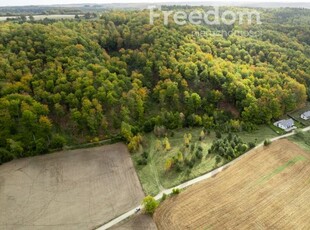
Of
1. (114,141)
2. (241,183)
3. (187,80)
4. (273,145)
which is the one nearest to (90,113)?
(114,141)

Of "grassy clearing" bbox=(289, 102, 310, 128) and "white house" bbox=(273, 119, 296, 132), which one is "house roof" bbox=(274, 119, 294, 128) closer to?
"white house" bbox=(273, 119, 296, 132)

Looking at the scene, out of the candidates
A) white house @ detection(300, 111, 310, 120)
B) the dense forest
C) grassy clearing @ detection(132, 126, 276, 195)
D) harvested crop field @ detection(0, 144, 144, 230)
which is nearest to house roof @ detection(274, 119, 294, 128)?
the dense forest

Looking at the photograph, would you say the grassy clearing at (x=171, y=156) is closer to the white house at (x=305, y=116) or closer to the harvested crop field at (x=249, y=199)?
the harvested crop field at (x=249, y=199)

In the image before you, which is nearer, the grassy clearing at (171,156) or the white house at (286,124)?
the grassy clearing at (171,156)

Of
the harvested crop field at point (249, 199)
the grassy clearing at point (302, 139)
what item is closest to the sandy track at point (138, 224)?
the harvested crop field at point (249, 199)

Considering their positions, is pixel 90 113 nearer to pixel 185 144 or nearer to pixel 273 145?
pixel 185 144

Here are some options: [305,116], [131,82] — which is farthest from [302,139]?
[131,82]
